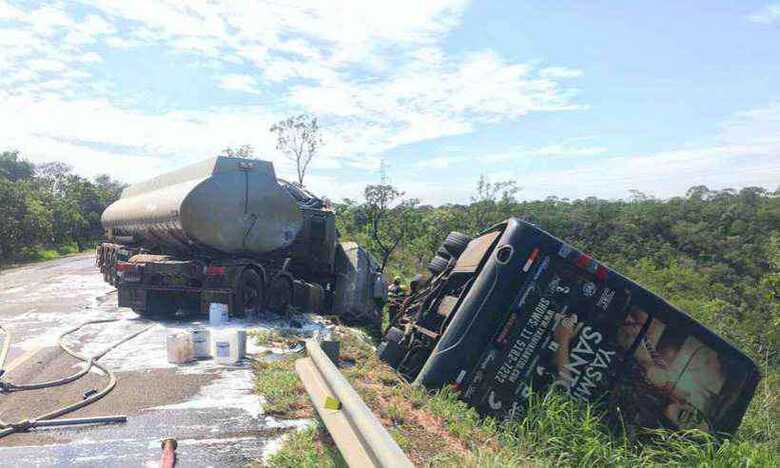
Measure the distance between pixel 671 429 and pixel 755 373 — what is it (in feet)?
2.87

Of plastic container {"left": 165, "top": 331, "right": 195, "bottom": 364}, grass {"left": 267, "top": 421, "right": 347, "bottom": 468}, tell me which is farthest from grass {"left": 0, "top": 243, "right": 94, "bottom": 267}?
grass {"left": 267, "top": 421, "right": 347, "bottom": 468}

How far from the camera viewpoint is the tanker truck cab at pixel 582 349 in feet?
16.4

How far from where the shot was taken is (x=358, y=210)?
3070cm

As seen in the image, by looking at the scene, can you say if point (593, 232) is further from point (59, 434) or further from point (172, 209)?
point (59, 434)

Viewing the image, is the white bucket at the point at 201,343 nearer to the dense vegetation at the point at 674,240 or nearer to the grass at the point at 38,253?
Result: the dense vegetation at the point at 674,240

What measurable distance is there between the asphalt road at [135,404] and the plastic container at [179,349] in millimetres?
103

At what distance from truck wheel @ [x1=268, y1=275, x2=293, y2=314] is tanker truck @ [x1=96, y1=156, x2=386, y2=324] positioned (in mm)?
17

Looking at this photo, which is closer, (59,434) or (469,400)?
(59,434)

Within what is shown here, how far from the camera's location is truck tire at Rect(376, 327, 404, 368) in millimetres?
6145

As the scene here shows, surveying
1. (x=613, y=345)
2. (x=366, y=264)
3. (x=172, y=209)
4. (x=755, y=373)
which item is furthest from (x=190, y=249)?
(x=755, y=373)

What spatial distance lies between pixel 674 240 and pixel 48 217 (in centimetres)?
3947

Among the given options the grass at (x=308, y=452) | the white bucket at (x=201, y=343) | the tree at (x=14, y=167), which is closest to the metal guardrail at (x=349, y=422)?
the grass at (x=308, y=452)

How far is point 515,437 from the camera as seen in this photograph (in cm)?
468

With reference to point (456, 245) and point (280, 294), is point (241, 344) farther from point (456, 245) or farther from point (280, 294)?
point (280, 294)
